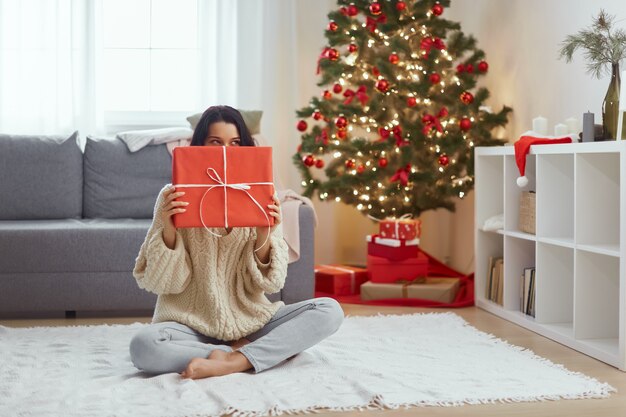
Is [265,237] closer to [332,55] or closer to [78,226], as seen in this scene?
[78,226]

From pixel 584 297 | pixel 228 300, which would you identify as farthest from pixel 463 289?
pixel 228 300

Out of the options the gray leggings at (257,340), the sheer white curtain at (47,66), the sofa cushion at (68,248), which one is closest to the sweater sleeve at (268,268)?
the gray leggings at (257,340)

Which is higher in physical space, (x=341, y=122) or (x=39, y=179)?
(x=341, y=122)

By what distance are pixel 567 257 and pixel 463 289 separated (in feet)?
3.38

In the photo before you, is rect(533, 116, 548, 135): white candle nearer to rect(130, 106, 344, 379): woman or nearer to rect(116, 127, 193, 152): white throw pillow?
rect(130, 106, 344, 379): woman

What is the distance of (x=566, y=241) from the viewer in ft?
10.7

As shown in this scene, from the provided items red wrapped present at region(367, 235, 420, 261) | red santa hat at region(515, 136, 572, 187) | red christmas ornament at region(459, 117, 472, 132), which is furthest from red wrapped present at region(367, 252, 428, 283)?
red santa hat at region(515, 136, 572, 187)

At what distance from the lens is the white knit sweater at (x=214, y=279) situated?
2.61 meters

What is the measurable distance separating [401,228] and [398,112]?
2.07 ft

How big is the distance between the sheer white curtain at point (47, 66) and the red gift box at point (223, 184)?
2748 millimetres

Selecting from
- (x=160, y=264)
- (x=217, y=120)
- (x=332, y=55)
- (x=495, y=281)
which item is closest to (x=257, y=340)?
(x=160, y=264)

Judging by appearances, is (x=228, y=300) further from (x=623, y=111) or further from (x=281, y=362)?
(x=623, y=111)

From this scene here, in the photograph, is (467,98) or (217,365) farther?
(467,98)

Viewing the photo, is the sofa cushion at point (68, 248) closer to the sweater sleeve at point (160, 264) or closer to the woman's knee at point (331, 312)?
the sweater sleeve at point (160, 264)
